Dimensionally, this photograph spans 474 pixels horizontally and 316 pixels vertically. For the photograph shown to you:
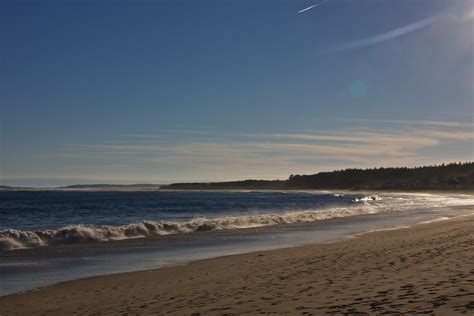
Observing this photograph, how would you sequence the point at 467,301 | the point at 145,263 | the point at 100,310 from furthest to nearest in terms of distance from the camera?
1. the point at 145,263
2. the point at 100,310
3. the point at 467,301

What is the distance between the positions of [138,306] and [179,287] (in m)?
1.93

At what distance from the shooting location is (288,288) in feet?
34.3

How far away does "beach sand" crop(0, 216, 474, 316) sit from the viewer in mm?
8297

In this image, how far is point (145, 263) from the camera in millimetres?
16391

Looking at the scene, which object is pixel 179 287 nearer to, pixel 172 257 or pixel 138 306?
pixel 138 306

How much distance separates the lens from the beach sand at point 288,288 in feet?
27.2

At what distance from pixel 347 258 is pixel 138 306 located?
23.1 feet

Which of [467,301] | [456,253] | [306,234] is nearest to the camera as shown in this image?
[467,301]

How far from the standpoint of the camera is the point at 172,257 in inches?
699

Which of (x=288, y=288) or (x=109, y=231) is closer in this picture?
(x=288, y=288)

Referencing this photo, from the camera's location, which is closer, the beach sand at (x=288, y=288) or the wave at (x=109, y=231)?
the beach sand at (x=288, y=288)

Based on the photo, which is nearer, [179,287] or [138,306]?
[138,306]

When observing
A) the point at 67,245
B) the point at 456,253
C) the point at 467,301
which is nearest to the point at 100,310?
the point at 467,301

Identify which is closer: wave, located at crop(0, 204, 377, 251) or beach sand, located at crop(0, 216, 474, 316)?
beach sand, located at crop(0, 216, 474, 316)
